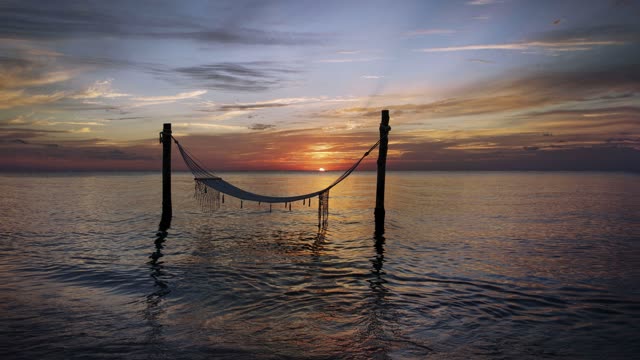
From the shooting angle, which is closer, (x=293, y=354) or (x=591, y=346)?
(x=293, y=354)

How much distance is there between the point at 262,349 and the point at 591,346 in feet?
17.6

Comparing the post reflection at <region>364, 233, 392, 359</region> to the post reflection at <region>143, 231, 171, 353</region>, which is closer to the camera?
the post reflection at <region>364, 233, 392, 359</region>

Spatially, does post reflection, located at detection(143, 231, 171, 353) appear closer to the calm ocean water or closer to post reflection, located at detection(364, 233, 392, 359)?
the calm ocean water

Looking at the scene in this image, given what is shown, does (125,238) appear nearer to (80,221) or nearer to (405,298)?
(80,221)

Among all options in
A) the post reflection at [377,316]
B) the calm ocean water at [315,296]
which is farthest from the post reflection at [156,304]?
the post reflection at [377,316]

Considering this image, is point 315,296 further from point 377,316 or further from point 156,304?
point 156,304

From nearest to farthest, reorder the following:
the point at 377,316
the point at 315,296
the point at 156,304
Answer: the point at 377,316 < the point at 156,304 < the point at 315,296

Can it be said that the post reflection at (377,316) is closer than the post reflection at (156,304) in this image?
Yes

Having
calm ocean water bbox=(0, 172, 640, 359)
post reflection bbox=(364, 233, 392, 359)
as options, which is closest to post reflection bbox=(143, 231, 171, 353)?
calm ocean water bbox=(0, 172, 640, 359)

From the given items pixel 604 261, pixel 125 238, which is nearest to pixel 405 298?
pixel 604 261

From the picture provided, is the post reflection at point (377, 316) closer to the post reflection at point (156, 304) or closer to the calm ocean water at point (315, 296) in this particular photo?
the calm ocean water at point (315, 296)

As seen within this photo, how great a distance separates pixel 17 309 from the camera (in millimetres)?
8047

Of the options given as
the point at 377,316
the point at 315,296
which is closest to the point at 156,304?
the point at 315,296

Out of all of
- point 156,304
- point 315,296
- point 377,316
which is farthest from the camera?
point 315,296
